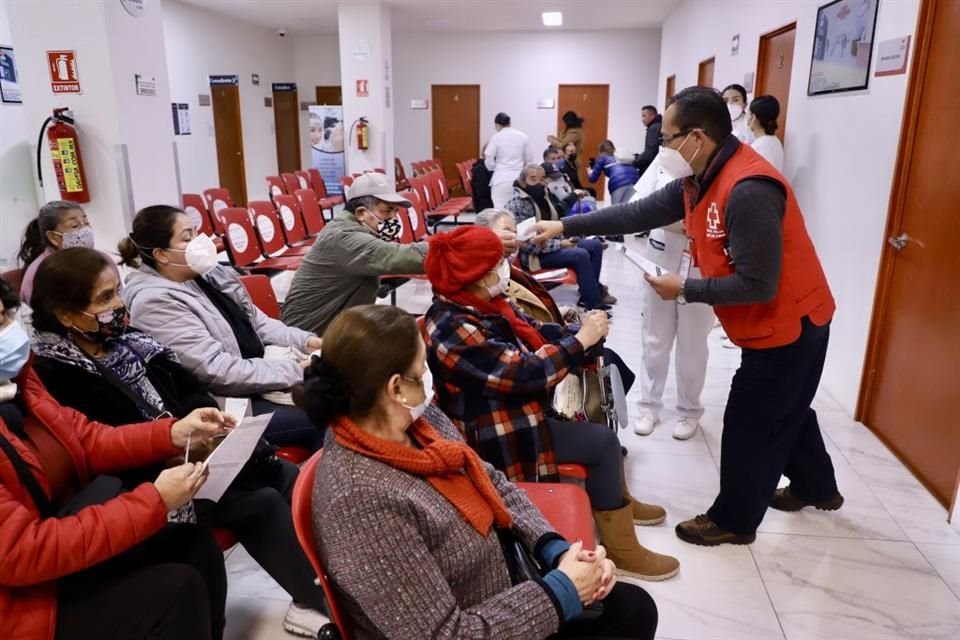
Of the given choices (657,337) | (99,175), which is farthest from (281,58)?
(657,337)

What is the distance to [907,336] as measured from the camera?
2947 millimetres

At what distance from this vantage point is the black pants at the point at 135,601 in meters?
1.32

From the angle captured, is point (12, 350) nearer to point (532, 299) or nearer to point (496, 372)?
point (496, 372)

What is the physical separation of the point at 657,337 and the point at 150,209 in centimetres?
220

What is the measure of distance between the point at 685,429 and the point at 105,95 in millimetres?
3342

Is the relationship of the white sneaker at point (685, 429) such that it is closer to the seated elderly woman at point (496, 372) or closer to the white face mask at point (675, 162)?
the seated elderly woman at point (496, 372)

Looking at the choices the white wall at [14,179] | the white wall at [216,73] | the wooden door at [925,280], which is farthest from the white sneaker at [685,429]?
the white wall at [216,73]

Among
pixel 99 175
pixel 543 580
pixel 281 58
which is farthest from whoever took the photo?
pixel 281 58

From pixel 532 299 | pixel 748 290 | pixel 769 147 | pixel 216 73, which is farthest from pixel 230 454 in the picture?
pixel 216 73

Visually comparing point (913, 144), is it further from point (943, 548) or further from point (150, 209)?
point (150, 209)

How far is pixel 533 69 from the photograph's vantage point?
495 inches

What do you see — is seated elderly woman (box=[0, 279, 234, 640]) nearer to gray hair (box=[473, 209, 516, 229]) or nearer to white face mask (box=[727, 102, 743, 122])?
gray hair (box=[473, 209, 516, 229])

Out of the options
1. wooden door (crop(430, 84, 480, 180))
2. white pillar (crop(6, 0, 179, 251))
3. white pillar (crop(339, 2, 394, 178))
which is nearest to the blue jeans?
white pillar (crop(6, 0, 179, 251))

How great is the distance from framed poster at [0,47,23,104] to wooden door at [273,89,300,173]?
7.96m
